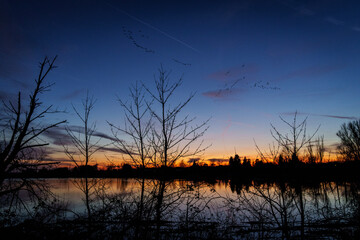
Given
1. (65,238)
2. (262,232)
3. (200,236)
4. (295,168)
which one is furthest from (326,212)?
(65,238)

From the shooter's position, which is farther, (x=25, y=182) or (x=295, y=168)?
(x=295, y=168)

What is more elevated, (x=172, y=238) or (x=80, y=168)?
(x=80, y=168)

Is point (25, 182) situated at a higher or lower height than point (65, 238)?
higher

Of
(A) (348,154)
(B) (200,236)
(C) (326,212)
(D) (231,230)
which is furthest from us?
(A) (348,154)

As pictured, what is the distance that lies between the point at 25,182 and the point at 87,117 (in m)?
5.61

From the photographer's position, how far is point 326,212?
1399 cm

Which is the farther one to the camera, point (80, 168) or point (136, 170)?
point (80, 168)

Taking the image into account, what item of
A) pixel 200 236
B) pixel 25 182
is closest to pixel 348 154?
pixel 200 236

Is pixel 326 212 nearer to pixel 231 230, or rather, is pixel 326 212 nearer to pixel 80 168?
pixel 231 230

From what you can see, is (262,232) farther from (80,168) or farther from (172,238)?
(80,168)

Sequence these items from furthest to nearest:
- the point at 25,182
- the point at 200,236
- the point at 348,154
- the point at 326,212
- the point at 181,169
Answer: the point at 348,154, the point at 326,212, the point at 200,236, the point at 181,169, the point at 25,182

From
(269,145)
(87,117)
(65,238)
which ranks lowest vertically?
(65,238)

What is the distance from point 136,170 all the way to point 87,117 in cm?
457

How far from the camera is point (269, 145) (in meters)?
6.69
